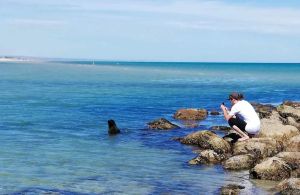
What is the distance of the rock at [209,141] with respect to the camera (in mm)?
22547

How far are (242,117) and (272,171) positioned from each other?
13.1 feet

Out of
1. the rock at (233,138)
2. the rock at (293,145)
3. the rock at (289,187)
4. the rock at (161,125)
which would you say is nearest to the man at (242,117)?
the rock at (233,138)

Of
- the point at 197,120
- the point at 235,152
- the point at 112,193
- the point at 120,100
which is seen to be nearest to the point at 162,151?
the point at 235,152

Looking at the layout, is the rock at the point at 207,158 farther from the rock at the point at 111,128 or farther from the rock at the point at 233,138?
the rock at the point at 111,128

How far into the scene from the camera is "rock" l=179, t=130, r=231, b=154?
22.5 m

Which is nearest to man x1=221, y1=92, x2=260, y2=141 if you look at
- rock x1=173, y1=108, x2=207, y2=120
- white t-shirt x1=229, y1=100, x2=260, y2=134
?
white t-shirt x1=229, y1=100, x2=260, y2=134

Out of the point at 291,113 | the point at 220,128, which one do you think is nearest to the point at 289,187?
the point at 220,128

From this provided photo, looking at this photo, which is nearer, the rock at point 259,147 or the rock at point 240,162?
the rock at point 240,162

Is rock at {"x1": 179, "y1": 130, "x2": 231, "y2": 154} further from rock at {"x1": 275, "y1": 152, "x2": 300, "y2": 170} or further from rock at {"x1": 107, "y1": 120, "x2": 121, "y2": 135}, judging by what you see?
rock at {"x1": 107, "y1": 120, "x2": 121, "y2": 135}

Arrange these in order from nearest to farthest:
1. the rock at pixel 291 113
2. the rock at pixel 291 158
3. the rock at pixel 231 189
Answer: the rock at pixel 231 189, the rock at pixel 291 158, the rock at pixel 291 113

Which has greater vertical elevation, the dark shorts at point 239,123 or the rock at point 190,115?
the dark shorts at point 239,123

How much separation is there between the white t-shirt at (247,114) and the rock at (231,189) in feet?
16.9

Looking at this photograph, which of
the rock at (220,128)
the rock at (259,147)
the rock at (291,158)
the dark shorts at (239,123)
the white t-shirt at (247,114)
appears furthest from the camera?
the rock at (220,128)

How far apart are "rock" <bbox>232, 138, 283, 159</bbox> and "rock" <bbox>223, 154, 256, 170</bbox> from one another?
24.1 inches
